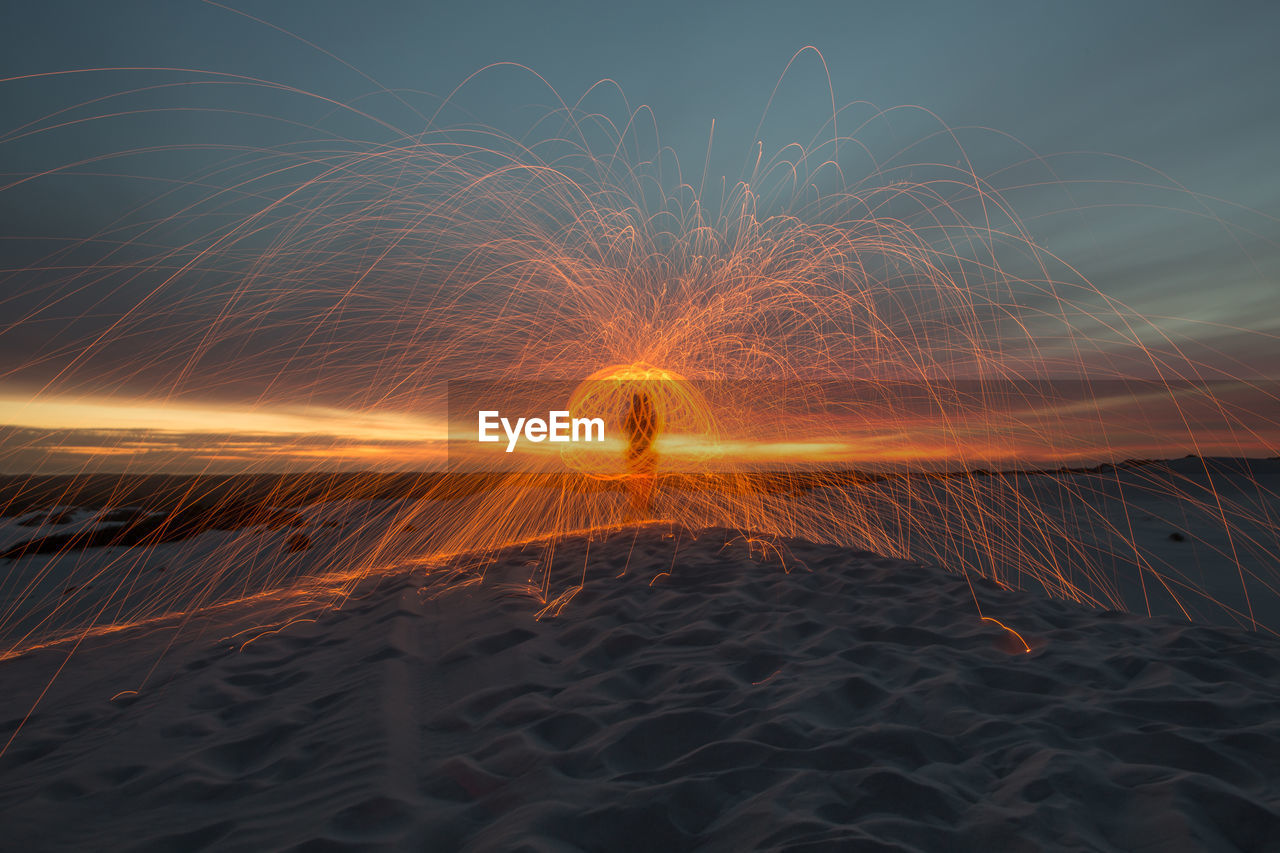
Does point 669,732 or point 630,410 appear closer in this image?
point 669,732

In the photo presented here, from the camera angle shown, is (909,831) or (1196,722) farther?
(1196,722)

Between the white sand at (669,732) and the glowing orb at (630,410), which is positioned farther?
the glowing orb at (630,410)

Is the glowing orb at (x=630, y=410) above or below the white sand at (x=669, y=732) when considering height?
above

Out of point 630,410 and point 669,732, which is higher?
point 630,410

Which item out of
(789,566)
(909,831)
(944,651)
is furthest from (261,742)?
(789,566)

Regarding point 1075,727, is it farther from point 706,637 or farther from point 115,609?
point 115,609

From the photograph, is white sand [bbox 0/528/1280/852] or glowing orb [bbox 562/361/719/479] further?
glowing orb [bbox 562/361/719/479]

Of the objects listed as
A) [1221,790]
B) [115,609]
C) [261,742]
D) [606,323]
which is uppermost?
[606,323]

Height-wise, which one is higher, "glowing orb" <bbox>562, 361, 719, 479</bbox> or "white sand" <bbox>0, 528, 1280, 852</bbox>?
"glowing orb" <bbox>562, 361, 719, 479</bbox>
